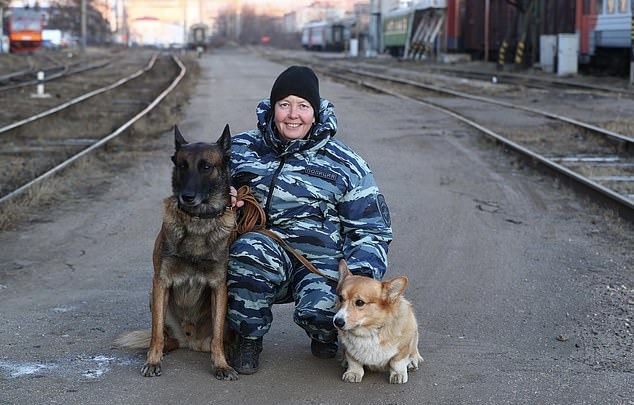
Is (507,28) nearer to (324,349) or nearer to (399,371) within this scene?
(324,349)

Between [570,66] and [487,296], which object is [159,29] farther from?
[487,296]

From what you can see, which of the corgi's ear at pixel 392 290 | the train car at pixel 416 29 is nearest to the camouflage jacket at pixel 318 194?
the corgi's ear at pixel 392 290

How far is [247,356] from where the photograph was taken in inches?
185

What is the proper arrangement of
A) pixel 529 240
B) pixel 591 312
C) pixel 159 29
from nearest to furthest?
pixel 591 312 < pixel 529 240 < pixel 159 29

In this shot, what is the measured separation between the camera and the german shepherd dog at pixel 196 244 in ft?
14.8

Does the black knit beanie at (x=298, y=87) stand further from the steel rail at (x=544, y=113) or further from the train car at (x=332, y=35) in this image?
the train car at (x=332, y=35)

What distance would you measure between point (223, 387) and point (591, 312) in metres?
2.45

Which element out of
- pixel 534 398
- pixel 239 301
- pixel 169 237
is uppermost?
pixel 169 237

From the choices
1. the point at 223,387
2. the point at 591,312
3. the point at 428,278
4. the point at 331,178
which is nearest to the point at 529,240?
the point at 428,278

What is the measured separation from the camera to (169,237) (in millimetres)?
4539

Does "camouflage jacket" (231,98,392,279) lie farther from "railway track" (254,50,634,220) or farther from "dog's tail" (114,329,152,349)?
"railway track" (254,50,634,220)

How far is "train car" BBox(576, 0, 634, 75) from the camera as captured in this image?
2933 cm

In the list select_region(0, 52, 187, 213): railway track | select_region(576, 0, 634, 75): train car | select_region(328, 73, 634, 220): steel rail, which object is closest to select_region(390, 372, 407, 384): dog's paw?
select_region(328, 73, 634, 220): steel rail

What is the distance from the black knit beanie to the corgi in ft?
2.68
